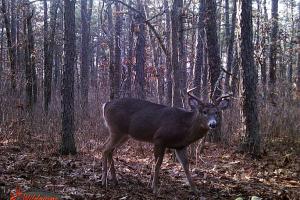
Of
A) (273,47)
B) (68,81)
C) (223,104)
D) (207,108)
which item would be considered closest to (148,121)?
(207,108)

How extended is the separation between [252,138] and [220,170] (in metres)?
1.44

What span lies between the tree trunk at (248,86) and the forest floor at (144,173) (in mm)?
435

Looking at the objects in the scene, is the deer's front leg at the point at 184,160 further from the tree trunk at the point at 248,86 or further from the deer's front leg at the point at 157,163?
the tree trunk at the point at 248,86

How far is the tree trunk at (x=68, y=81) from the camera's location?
32.3 feet

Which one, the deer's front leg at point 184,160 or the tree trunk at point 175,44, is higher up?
the tree trunk at point 175,44

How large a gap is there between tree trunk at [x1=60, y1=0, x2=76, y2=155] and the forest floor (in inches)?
14.4

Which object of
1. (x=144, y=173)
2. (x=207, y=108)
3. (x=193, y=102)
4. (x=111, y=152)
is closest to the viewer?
(x=207, y=108)

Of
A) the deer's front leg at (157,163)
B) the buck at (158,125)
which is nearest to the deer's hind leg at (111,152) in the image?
the buck at (158,125)

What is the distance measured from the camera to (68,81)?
32.6ft

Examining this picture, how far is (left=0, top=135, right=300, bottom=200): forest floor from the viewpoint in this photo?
7.13 meters

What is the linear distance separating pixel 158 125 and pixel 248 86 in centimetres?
322

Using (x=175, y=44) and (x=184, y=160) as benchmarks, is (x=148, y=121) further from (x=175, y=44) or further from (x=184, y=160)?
(x=175, y=44)

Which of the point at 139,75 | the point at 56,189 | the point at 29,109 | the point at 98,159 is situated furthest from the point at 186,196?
the point at 139,75

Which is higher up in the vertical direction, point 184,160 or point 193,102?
point 193,102
